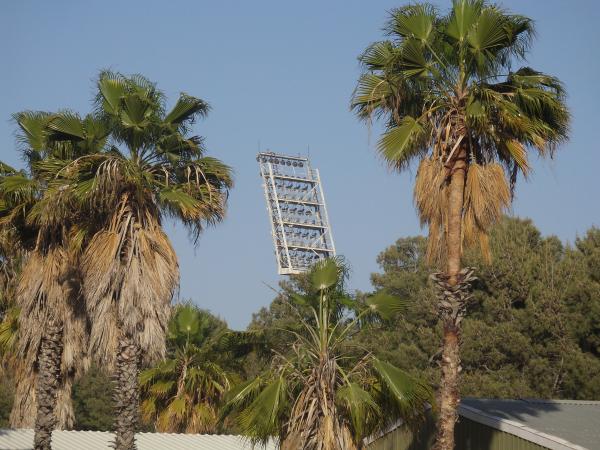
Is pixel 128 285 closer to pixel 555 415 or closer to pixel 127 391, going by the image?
pixel 127 391

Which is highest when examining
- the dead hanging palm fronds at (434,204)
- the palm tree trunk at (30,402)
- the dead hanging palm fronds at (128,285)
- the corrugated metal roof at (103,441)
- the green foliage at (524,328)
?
the green foliage at (524,328)

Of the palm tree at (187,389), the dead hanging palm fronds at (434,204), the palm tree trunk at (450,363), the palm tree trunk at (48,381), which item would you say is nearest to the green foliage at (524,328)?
the palm tree at (187,389)

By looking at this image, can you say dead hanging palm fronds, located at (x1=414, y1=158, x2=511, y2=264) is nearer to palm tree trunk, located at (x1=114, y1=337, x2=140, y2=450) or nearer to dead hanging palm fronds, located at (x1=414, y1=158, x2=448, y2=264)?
dead hanging palm fronds, located at (x1=414, y1=158, x2=448, y2=264)

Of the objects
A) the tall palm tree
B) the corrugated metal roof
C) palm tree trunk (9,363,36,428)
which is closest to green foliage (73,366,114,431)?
the tall palm tree

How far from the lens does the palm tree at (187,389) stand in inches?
1112

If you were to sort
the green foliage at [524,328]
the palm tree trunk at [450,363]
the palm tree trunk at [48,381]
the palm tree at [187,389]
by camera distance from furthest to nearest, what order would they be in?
the green foliage at [524,328] < the palm tree at [187,389] < the palm tree trunk at [48,381] < the palm tree trunk at [450,363]

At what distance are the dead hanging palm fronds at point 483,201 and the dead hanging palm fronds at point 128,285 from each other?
5.56m

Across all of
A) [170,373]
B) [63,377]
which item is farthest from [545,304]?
[63,377]

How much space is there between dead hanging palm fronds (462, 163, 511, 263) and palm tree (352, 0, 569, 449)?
2 cm

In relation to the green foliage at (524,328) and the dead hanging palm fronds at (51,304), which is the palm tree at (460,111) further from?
the green foliage at (524,328)

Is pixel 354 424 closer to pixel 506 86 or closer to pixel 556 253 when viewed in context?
pixel 506 86

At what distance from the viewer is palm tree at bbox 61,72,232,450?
57.8ft

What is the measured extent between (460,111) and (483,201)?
4.91ft

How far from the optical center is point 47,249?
809 inches
